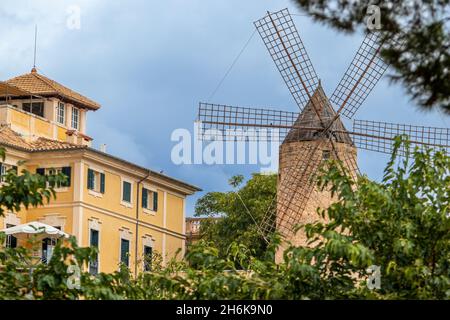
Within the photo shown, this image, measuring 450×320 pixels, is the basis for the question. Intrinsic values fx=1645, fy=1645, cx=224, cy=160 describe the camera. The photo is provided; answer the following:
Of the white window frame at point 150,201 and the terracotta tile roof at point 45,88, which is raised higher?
the terracotta tile roof at point 45,88

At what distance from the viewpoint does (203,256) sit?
31.0m

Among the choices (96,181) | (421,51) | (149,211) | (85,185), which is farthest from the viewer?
(149,211)

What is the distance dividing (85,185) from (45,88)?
11005mm

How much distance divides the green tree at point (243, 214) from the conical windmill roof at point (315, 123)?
21213 millimetres

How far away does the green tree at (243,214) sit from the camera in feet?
270

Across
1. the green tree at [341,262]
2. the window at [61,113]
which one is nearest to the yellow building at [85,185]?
the window at [61,113]

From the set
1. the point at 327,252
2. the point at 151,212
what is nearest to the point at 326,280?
the point at 327,252

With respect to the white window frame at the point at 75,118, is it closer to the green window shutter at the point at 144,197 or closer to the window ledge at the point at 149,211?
the green window shutter at the point at 144,197

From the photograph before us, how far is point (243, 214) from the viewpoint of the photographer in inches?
3374

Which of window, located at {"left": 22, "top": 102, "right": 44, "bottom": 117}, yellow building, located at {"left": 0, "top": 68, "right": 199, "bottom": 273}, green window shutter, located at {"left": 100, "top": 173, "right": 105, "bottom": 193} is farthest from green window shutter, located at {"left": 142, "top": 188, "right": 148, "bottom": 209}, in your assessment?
window, located at {"left": 22, "top": 102, "right": 44, "bottom": 117}

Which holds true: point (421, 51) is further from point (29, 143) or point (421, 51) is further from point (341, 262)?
point (29, 143)

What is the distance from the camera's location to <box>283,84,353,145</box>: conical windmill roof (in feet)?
195

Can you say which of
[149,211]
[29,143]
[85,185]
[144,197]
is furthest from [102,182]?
[149,211]
